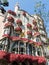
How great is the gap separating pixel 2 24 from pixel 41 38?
9742mm

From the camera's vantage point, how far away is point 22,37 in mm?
42625

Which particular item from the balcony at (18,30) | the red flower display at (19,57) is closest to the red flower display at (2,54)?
the red flower display at (19,57)

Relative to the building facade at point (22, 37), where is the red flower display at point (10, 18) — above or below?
above

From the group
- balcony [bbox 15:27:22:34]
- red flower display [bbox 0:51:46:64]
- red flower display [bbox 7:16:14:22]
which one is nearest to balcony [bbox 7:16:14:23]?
red flower display [bbox 7:16:14:22]

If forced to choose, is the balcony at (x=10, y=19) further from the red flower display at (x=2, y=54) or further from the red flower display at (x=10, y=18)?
the red flower display at (x=2, y=54)

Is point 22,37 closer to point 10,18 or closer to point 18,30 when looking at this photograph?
point 18,30

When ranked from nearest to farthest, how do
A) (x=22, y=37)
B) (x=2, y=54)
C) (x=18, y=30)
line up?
(x=2, y=54), (x=22, y=37), (x=18, y=30)

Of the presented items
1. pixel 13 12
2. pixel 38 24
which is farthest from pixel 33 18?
pixel 13 12

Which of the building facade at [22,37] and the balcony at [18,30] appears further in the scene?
the balcony at [18,30]

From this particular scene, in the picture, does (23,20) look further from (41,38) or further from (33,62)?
(33,62)

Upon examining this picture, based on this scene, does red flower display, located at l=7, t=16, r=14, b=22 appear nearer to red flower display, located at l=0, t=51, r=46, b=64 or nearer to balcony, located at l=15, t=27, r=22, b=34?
balcony, located at l=15, t=27, r=22, b=34

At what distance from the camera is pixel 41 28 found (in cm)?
4800

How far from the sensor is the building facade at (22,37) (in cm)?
3853

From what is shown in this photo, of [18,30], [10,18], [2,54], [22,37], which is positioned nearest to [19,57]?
[2,54]
